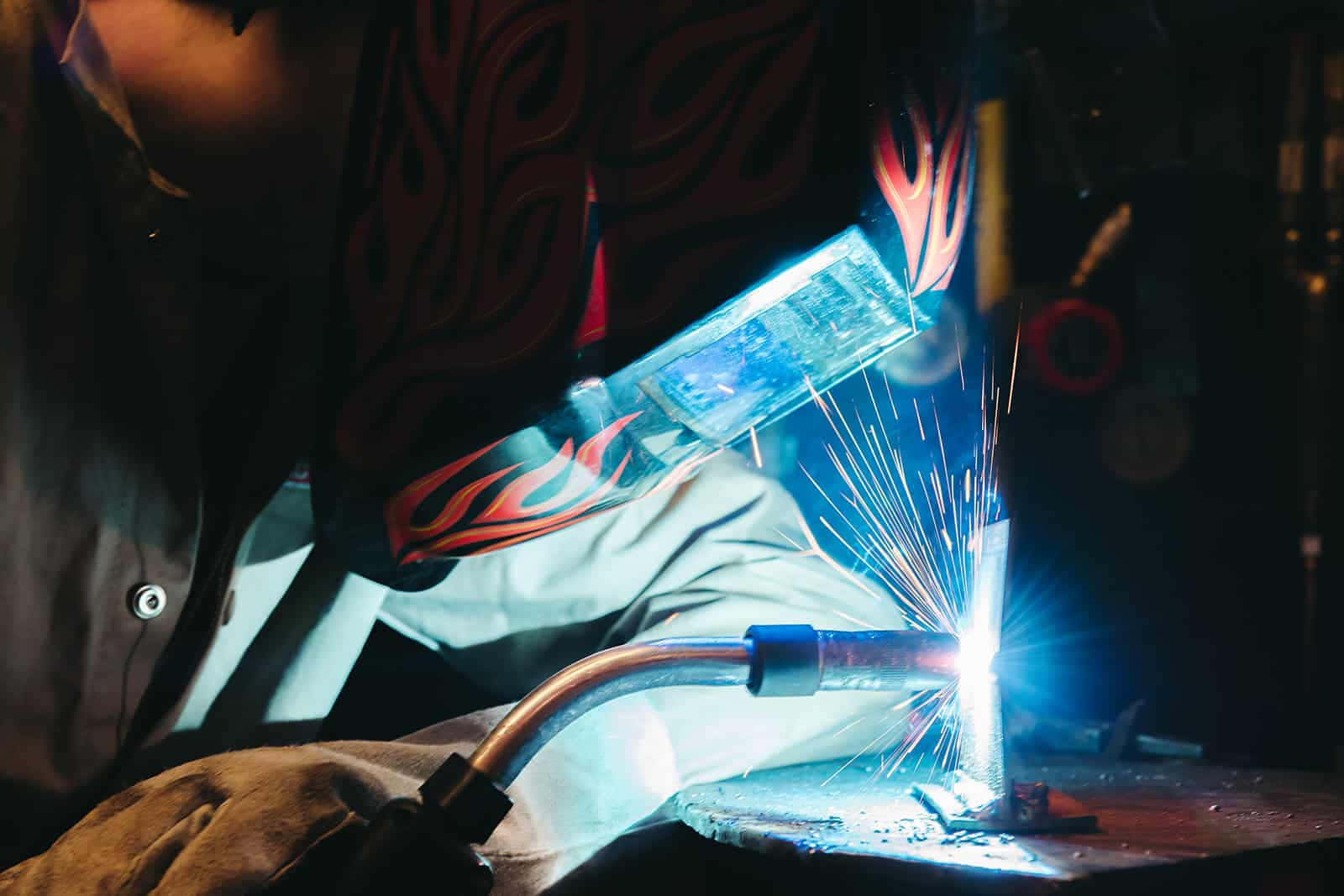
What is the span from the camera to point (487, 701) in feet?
4.31

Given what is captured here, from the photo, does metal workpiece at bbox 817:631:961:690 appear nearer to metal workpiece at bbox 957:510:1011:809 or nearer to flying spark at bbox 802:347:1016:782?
metal workpiece at bbox 957:510:1011:809

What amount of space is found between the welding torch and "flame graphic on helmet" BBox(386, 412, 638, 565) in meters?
0.19

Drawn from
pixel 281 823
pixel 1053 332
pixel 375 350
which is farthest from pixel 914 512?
pixel 281 823

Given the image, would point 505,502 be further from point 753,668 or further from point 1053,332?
point 1053,332

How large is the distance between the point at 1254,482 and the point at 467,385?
170cm

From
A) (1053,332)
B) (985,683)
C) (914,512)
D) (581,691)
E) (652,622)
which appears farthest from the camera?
(1053,332)

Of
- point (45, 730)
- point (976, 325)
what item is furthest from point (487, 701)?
point (976, 325)

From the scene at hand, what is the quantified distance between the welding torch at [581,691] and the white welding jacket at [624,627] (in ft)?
0.77

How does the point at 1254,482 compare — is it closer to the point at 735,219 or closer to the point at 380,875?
the point at 735,219

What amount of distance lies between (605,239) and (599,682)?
299 mm

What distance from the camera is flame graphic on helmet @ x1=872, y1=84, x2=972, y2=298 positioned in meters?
0.62

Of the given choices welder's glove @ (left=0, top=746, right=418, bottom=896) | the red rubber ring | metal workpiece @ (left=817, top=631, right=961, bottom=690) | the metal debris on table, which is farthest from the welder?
the red rubber ring

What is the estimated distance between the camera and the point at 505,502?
774mm

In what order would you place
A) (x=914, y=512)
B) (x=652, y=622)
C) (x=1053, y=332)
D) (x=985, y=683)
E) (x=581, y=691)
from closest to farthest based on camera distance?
(x=581, y=691) → (x=985, y=683) → (x=652, y=622) → (x=914, y=512) → (x=1053, y=332)
